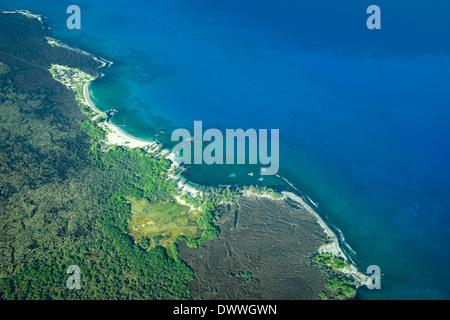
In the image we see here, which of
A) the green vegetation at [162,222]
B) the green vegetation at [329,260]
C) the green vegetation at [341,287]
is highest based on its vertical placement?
the green vegetation at [162,222]

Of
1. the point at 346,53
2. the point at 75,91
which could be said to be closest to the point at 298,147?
the point at 346,53

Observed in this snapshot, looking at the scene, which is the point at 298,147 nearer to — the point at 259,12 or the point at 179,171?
the point at 179,171

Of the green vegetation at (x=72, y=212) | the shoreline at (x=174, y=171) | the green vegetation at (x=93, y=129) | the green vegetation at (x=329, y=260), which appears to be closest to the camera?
the green vegetation at (x=72, y=212)

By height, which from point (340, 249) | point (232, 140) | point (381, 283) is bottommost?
point (381, 283)

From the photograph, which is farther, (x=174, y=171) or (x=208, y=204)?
(x=174, y=171)

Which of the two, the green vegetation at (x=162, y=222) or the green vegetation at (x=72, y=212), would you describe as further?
the green vegetation at (x=162, y=222)

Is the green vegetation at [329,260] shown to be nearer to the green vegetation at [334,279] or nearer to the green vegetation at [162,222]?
the green vegetation at [334,279]

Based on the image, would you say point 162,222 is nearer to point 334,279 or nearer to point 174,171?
point 174,171

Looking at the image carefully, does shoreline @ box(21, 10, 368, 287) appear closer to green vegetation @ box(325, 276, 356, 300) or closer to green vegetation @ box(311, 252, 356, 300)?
green vegetation @ box(311, 252, 356, 300)

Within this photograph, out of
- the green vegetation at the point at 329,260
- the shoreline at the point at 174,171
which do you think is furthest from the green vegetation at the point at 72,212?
the green vegetation at the point at 329,260

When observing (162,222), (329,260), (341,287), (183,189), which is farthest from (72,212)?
(341,287)

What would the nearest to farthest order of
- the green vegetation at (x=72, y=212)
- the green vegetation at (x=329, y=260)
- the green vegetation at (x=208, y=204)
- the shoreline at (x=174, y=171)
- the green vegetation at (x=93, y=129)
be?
the green vegetation at (x=72, y=212), the green vegetation at (x=329, y=260), the shoreline at (x=174, y=171), the green vegetation at (x=208, y=204), the green vegetation at (x=93, y=129)
